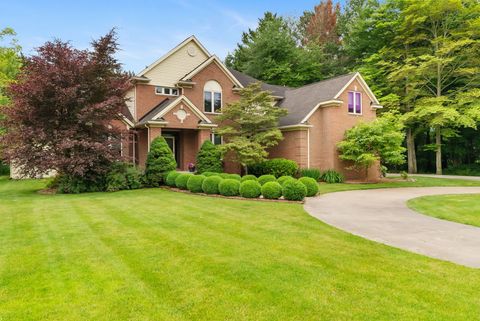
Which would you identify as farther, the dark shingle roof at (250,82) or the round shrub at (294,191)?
the dark shingle roof at (250,82)

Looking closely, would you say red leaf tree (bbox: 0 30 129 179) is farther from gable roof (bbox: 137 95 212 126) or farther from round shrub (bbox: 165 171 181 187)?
gable roof (bbox: 137 95 212 126)

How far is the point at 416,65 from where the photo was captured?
29.3 m

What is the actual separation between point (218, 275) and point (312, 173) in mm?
17267

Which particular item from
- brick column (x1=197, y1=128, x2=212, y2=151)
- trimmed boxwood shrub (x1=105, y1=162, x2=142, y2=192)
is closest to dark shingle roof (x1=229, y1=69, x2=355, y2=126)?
brick column (x1=197, y1=128, x2=212, y2=151)

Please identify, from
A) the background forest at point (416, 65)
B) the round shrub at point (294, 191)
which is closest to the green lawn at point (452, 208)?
the round shrub at point (294, 191)

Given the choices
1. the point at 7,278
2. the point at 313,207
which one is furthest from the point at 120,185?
the point at 7,278

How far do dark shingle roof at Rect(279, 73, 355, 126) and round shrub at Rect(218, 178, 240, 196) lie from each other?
9.95 meters

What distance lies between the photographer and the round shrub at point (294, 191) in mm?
12211

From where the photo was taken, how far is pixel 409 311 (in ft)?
12.2

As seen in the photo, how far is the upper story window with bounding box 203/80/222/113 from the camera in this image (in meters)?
23.2

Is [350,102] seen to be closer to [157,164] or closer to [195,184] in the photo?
[195,184]

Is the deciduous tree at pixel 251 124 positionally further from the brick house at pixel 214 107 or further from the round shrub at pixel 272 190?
the round shrub at pixel 272 190

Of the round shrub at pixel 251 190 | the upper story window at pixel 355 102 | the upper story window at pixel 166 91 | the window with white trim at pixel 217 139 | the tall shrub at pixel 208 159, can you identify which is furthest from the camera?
the window with white trim at pixel 217 139

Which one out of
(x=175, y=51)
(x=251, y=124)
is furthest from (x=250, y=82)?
(x=251, y=124)
